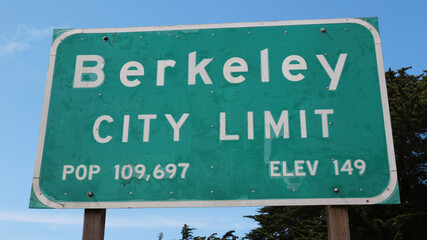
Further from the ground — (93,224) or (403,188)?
(403,188)

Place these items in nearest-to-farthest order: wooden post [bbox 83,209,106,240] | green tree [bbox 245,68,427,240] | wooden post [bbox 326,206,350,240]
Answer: wooden post [bbox 326,206,350,240] → wooden post [bbox 83,209,106,240] → green tree [bbox 245,68,427,240]

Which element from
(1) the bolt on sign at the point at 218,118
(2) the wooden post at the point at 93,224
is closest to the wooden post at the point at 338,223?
(1) the bolt on sign at the point at 218,118

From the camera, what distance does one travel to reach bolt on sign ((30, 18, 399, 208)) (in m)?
4.14

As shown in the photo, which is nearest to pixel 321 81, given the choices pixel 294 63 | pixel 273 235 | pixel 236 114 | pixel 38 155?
pixel 294 63

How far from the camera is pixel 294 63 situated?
455cm

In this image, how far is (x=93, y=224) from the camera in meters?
4.22

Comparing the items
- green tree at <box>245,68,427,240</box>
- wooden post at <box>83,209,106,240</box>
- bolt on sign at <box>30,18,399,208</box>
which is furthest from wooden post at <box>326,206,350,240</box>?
green tree at <box>245,68,427,240</box>

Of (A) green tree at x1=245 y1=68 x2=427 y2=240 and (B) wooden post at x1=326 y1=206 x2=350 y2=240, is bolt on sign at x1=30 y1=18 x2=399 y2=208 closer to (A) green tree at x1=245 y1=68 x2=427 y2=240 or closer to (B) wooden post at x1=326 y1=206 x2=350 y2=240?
(B) wooden post at x1=326 y1=206 x2=350 y2=240

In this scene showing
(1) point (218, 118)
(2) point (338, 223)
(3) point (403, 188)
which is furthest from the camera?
(3) point (403, 188)

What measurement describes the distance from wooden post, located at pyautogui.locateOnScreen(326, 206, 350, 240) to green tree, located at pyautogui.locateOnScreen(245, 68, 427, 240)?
14.8m

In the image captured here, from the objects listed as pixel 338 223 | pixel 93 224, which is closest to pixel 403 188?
pixel 338 223

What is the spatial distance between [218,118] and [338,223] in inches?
60.0

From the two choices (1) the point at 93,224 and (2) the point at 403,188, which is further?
(2) the point at 403,188

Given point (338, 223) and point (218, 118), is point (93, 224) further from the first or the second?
point (338, 223)
